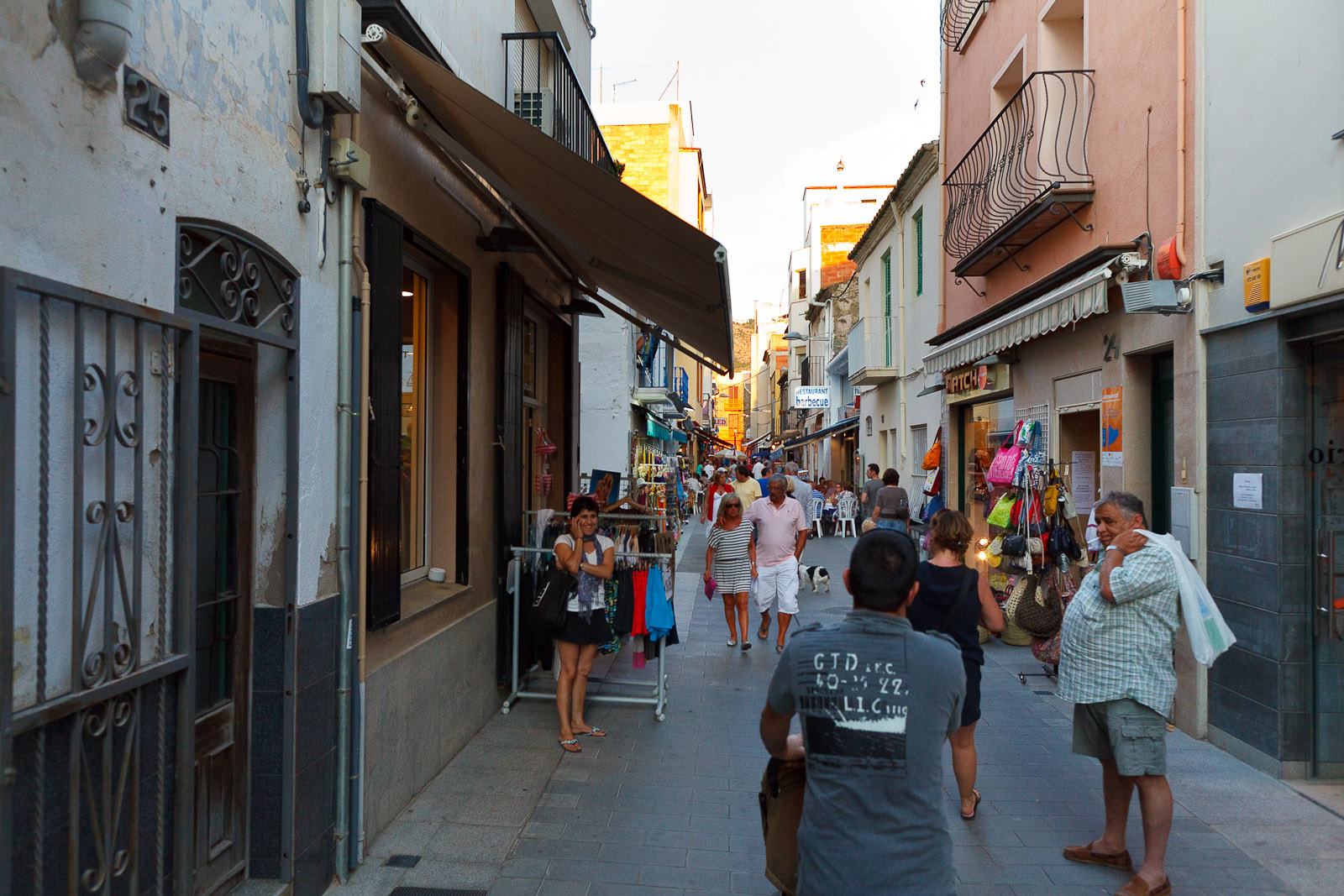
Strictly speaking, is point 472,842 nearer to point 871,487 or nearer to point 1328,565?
point 1328,565

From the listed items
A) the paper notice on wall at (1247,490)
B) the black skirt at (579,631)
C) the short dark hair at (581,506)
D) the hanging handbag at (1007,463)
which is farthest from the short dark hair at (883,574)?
the hanging handbag at (1007,463)

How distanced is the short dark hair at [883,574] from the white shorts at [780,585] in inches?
252

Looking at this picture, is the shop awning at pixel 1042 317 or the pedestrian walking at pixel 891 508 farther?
the pedestrian walking at pixel 891 508

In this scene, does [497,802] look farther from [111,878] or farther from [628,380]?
[628,380]

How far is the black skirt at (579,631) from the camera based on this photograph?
611 cm

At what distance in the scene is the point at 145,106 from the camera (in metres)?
2.68

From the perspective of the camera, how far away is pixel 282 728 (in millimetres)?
3676

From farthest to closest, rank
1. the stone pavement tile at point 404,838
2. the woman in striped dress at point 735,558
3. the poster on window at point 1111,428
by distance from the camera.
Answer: the woman in striped dress at point 735,558 → the poster on window at point 1111,428 → the stone pavement tile at point 404,838

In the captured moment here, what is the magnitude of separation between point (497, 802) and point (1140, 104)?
22.8 feet

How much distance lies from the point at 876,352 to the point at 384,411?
1543cm

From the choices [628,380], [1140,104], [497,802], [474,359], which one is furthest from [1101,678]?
[628,380]

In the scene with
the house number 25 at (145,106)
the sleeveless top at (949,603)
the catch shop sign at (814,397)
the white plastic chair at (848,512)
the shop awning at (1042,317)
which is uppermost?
Answer: the catch shop sign at (814,397)

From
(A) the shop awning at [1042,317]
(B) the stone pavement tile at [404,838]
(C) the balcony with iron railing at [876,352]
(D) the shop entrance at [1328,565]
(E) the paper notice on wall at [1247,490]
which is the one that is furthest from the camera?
(C) the balcony with iron railing at [876,352]

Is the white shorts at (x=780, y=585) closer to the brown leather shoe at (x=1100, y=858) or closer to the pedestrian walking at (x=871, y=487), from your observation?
the brown leather shoe at (x=1100, y=858)
